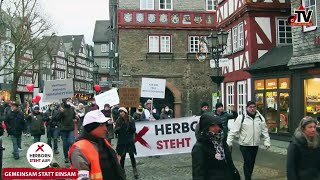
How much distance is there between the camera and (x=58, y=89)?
15.6m

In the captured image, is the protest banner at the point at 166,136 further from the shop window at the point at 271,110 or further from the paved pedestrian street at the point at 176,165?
the shop window at the point at 271,110

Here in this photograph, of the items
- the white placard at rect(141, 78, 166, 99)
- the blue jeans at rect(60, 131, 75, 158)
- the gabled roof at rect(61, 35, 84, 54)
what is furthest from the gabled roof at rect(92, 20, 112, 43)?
the blue jeans at rect(60, 131, 75, 158)

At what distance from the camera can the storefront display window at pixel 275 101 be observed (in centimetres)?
1933

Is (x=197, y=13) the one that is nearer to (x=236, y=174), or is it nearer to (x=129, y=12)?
(x=129, y=12)

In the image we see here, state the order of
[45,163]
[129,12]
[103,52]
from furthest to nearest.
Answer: [103,52] < [129,12] < [45,163]

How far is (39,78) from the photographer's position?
8600 centimetres

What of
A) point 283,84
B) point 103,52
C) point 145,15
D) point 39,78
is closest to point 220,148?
point 283,84

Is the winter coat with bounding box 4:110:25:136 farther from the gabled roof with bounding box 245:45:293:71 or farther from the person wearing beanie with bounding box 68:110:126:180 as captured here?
the person wearing beanie with bounding box 68:110:126:180

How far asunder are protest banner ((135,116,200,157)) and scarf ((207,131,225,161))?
292 inches

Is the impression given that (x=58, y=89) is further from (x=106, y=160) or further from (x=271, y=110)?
(x=106, y=160)

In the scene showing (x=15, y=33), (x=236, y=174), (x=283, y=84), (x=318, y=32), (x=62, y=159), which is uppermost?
(x=15, y=33)

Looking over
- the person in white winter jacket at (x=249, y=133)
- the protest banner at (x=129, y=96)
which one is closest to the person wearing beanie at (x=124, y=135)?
the person in white winter jacket at (x=249, y=133)

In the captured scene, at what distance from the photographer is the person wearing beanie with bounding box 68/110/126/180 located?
Answer: 4195 millimetres

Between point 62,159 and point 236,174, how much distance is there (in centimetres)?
961
